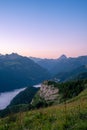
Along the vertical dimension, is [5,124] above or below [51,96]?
above

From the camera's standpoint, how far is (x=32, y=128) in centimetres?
1367

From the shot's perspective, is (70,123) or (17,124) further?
(17,124)

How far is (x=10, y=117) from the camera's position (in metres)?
16.3

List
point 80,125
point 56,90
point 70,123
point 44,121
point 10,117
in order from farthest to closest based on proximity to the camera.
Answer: point 56,90, point 10,117, point 44,121, point 70,123, point 80,125

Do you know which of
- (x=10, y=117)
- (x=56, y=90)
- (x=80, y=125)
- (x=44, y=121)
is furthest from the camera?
(x=56, y=90)

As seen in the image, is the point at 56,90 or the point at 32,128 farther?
the point at 56,90

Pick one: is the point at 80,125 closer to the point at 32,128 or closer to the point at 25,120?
the point at 32,128

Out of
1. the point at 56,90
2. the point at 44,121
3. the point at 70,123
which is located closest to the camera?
the point at 70,123

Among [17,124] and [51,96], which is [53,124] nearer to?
[17,124]

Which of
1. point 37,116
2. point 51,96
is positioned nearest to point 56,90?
point 51,96

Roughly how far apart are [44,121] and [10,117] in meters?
2.81

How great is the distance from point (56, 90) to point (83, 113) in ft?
583

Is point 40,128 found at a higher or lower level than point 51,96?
higher

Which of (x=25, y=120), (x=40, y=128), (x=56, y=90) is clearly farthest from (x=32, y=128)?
(x=56, y=90)
